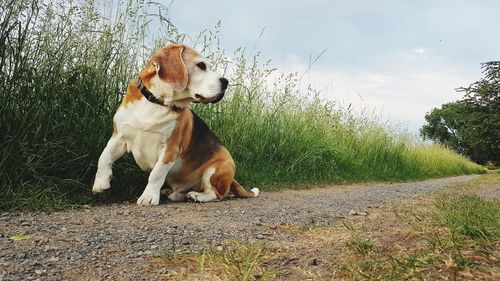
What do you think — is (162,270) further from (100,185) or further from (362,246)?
(100,185)

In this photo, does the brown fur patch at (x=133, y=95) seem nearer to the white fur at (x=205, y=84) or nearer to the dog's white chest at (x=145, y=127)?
the dog's white chest at (x=145, y=127)

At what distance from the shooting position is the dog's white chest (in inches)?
165

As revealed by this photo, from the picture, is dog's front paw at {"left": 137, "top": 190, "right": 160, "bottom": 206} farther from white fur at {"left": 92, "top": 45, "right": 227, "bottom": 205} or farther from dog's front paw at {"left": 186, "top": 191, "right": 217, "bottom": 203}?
dog's front paw at {"left": 186, "top": 191, "right": 217, "bottom": 203}

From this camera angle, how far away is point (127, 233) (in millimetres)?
3021

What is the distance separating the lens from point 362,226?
131 inches

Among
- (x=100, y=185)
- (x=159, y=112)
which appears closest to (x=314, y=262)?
(x=159, y=112)

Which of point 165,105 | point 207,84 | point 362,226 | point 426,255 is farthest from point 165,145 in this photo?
point 426,255

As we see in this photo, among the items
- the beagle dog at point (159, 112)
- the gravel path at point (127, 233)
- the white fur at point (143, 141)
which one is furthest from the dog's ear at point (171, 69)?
the gravel path at point (127, 233)

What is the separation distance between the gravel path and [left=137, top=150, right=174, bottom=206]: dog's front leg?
106 millimetres

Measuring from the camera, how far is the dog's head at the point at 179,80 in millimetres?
4156

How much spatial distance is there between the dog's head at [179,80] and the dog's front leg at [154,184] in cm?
58

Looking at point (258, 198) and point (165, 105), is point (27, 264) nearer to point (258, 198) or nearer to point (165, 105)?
point (165, 105)

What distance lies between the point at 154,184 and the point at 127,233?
4.34ft

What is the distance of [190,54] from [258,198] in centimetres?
186
